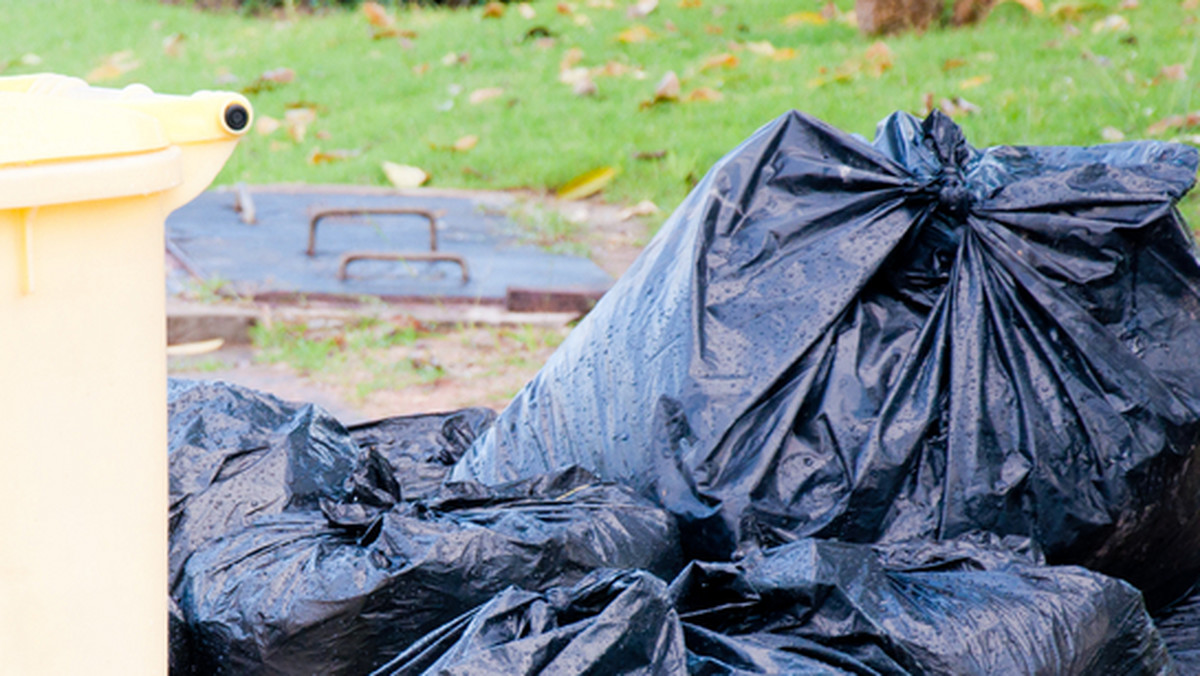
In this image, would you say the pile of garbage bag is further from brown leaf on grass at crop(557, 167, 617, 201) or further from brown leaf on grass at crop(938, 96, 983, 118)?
brown leaf on grass at crop(557, 167, 617, 201)

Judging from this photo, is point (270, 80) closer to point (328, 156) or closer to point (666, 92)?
point (328, 156)

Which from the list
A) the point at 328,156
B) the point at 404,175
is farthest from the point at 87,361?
the point at 328,156

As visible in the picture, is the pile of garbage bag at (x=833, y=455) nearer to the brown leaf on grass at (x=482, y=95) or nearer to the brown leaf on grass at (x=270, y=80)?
the brown leaf on grass at (x=482, y=95)

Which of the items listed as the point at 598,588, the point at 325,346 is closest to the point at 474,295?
the point at 325,346

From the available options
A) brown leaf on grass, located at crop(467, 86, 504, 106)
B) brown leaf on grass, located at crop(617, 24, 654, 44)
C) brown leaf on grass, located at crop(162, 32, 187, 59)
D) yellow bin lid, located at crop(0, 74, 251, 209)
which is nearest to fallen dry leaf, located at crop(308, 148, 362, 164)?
brown leaf on grass, located at crop(467, 86, 504, 106)

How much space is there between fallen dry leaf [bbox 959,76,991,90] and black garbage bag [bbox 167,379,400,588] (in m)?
4.14

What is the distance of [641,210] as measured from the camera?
5.12 metres

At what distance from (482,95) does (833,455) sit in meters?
5.38

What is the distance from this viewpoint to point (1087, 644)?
5.13 feet

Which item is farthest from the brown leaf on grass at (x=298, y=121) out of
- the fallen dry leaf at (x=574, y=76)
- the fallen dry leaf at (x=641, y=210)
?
the fallen dry leaf at (x=641, y=210)

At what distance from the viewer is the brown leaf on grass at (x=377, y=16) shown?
909cm

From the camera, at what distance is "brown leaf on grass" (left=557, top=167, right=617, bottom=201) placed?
5500 mm

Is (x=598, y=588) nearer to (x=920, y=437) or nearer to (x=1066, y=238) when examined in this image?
(x=920, y=437)

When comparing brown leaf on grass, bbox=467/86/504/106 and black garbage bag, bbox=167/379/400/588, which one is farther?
brown leaf on grass, bbox=467/86/504/106
